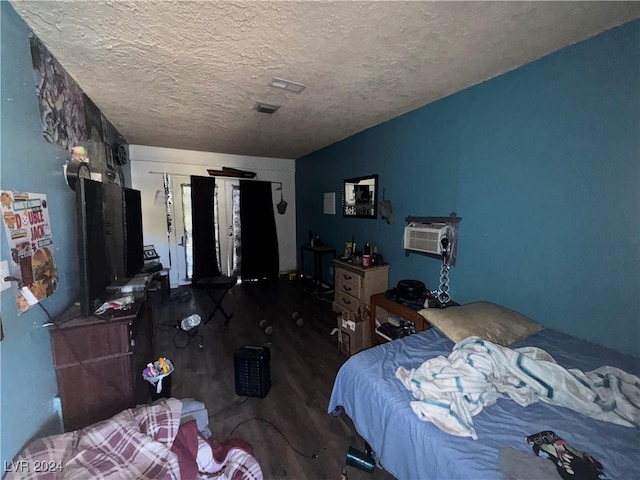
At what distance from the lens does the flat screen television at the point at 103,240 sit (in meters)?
1.40

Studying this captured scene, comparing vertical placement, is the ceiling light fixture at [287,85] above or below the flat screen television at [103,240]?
above

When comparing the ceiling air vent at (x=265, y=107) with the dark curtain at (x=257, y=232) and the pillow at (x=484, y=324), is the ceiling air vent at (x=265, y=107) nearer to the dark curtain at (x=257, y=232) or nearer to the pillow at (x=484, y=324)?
the pillow at (x=484, y=324)

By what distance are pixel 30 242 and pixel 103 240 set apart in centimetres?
38

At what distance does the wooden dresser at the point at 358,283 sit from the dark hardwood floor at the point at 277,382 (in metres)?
0.38

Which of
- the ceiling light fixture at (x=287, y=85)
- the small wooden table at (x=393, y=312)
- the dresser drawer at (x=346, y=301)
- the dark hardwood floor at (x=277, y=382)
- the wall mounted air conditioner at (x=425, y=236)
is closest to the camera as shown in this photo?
the dark hardwood floor at (x=277, y=382)

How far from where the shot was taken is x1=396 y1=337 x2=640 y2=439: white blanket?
1.07 meters

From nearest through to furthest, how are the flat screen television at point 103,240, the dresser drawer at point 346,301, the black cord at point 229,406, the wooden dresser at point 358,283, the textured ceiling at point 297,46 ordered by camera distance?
the textured ceiling at point 297,46 → the flat screen television at point 103,240 → the black cord at point 229,406 → the wooden dresser at point 358,283 → the dresser drawer at point 346,301

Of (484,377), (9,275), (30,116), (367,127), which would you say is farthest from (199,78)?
(484,377)

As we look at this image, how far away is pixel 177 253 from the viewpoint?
15.6 ft

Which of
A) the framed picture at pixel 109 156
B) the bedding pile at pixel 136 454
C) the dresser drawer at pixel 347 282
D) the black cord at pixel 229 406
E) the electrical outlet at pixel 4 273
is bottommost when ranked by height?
the black cord at pixel 229 406

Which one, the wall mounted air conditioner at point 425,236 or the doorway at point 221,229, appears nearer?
the wall mounted air conditioner at point 425,236

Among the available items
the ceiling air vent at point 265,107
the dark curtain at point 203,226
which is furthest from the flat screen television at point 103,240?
the dark curtain at point 203,226

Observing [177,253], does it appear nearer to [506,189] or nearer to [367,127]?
[367,127]

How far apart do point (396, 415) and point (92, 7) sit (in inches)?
93.4
